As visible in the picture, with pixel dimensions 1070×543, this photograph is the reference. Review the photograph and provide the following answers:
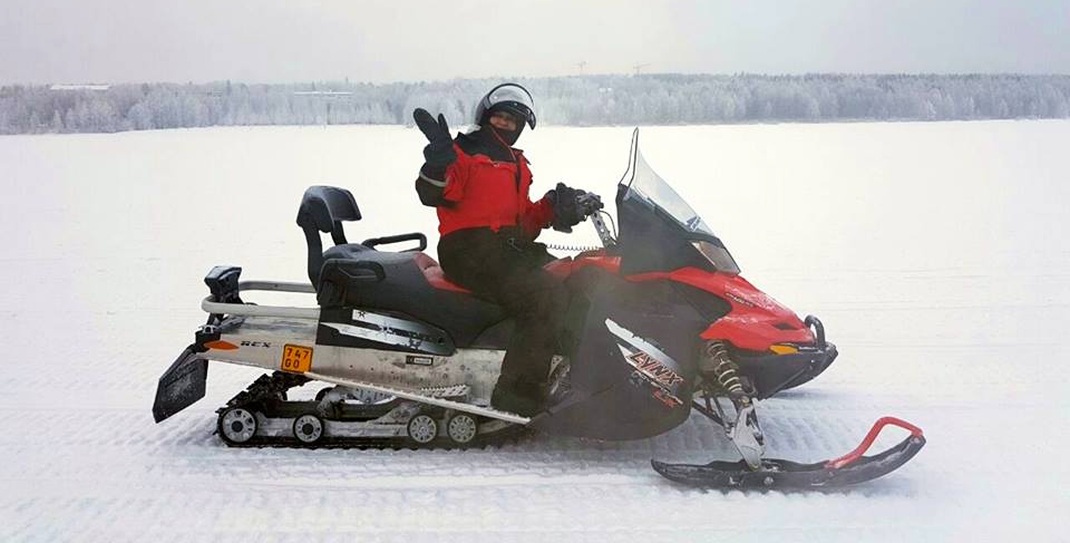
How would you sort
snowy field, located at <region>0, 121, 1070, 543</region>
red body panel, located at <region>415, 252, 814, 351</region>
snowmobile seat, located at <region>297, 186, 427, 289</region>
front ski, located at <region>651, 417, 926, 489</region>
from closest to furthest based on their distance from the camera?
snowy field, located at <region>0, 121, 1070, 543</region> → front ski, located at <region>651, 417, 926, 489</region> → red body panel, located at <region>415, 252, 814, 351</region> → snowmobile seat, located at <region>297, 186, 427, 289</region>

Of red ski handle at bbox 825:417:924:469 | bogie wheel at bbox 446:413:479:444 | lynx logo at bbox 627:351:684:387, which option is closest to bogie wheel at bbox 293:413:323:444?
bogie wheel at bbox 446:413:479:444

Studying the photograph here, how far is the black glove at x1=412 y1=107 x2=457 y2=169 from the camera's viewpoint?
3.27 metres

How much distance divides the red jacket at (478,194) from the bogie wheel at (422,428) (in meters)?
0.64

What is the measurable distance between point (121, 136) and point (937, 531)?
1000 cm

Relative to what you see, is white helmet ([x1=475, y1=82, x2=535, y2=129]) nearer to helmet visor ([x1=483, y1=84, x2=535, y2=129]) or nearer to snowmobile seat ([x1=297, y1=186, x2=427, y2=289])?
helmet visor ([x1=483, y1=84, x2=535, y2=129])

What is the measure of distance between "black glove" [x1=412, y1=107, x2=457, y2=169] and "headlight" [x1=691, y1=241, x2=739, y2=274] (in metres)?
0.86

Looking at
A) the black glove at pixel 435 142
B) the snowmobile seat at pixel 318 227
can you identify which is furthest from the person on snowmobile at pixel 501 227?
the snowmobile seat at pixel 318 227

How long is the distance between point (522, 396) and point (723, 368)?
0.66m

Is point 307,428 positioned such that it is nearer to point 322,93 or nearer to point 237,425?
point 237,425

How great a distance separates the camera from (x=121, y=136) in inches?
429

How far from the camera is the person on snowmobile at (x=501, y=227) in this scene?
131 inches

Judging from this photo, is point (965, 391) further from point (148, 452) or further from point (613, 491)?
point (148, 452)

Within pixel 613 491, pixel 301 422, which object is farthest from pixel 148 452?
pixel 613 491

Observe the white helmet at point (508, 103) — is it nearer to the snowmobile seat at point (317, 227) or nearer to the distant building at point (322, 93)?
the snowmobile seat at point (317, 227)
